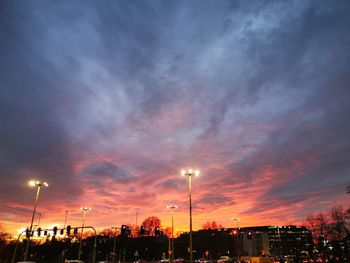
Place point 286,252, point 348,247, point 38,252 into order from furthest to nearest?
point 286,252 < point 38,252 < point 348,247

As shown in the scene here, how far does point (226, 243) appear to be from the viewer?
6772 inches

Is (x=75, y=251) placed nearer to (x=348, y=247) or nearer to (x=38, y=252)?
(x=38, y=252)

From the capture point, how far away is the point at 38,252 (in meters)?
134

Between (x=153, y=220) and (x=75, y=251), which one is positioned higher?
(x=153, y=220)

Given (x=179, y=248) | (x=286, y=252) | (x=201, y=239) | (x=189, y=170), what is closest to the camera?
(x=189, y=170)

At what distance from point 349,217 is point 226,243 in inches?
4269

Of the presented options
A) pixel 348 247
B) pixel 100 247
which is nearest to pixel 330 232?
pixel 348 247

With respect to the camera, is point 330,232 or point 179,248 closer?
point 330,232

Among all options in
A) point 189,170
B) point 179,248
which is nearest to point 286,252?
point 179,248

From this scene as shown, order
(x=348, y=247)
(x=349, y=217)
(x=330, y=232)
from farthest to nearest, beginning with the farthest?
(x=330, y=232), (x=349, y=217), (x=348, y=247)

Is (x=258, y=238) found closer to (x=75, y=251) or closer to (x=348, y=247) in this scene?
(x=75, y=251)

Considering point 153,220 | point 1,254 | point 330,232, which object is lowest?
point 1,254

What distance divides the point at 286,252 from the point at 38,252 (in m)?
147

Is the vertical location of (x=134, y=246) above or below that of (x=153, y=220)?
below
